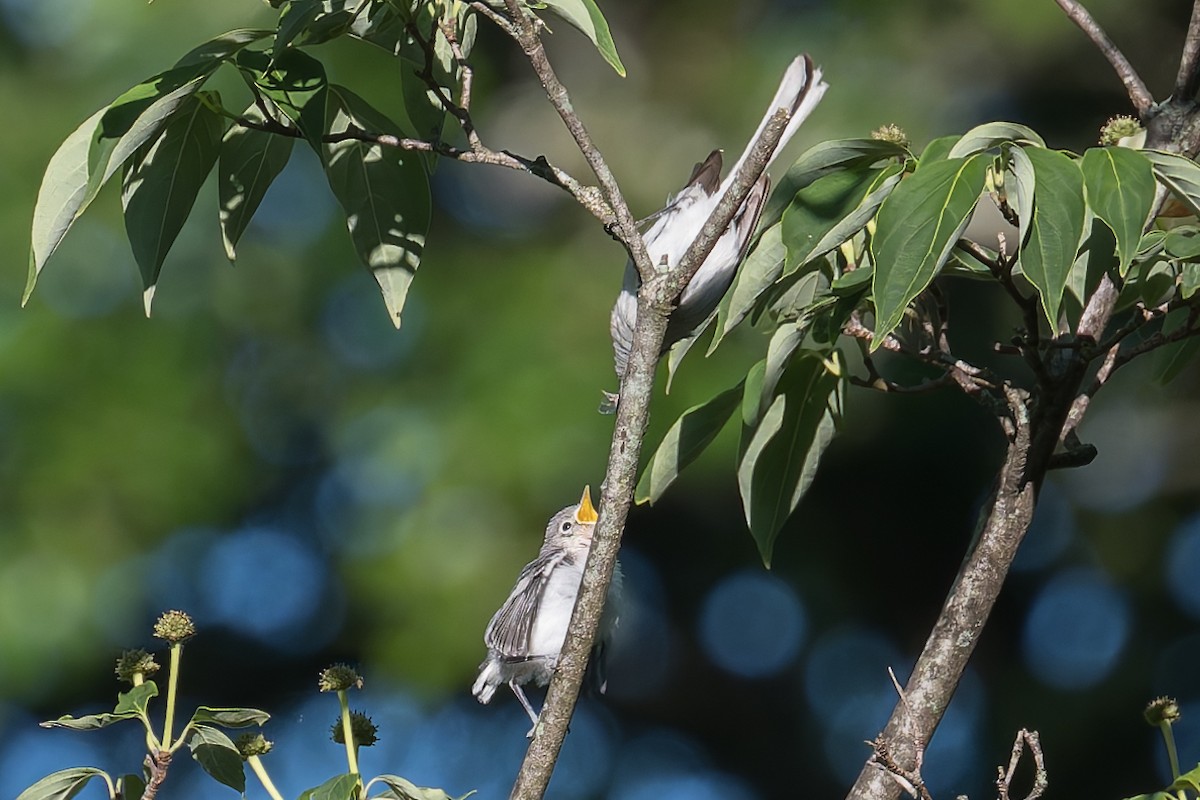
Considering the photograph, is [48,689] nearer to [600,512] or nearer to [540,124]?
[540,124]

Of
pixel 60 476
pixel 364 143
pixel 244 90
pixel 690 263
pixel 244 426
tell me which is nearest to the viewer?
pixel 690 263

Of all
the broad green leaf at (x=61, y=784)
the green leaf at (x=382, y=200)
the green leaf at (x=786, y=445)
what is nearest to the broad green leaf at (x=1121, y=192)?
the green leaf at (x=786, y=445)

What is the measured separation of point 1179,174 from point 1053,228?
5.2 inches

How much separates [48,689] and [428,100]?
1.83 m

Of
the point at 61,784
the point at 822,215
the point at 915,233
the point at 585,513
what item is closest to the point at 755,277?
the point at 822,215

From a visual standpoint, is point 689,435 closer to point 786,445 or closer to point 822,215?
point 786,445

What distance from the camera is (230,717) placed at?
90 centimetres

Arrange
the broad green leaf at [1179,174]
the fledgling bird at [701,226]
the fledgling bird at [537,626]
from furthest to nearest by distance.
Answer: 1. the fledgling bird at [537,626]
2. the fledgling bird at [701,226]
3. the broad green leaf at [1179,174]

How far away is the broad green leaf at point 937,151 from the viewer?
960 millimetres

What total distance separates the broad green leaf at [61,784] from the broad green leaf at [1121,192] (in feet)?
2.68

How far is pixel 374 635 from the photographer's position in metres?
2.52

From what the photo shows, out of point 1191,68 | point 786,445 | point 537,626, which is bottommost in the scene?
point 537,626

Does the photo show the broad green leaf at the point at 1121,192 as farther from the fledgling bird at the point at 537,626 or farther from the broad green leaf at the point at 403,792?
the fledgling bird at the point at 537,626

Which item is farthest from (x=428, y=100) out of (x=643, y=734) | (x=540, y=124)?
(x=643, y=734)
